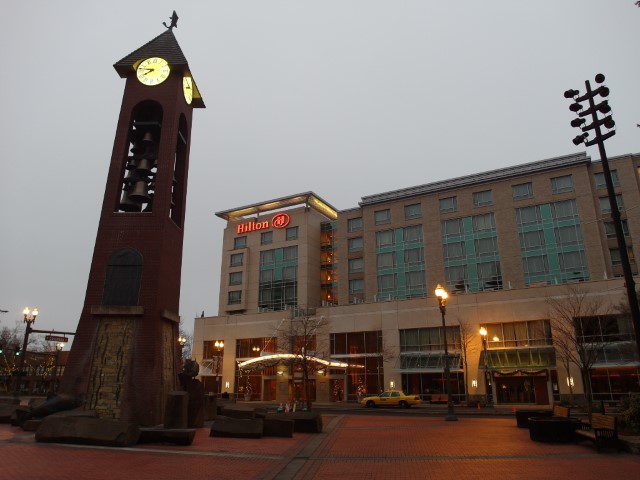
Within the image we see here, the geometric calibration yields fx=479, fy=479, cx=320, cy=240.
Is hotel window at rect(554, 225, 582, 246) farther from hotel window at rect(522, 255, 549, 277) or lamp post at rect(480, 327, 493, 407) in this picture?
lamp post at rect(480, 327, 493, 407)

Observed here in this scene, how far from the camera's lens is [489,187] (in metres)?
55.4

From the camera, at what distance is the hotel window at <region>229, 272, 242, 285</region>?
2812 inches

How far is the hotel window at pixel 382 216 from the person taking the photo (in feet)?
200

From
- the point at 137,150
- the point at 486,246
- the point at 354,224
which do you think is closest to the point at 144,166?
the point at 137,150

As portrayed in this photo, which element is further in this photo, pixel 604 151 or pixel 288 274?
pixel 288 274

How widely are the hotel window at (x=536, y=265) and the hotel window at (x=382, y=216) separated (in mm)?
16910

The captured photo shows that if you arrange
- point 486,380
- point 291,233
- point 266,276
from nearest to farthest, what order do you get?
1. point 486,380
2. point 266,276
3. point 291,233

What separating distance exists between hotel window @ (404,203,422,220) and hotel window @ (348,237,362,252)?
8150mm

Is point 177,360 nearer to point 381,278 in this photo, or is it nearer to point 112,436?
point 112,436

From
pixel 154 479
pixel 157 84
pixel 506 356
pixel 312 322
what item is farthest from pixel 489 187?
pixel 154 479

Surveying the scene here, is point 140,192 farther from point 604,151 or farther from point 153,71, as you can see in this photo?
point 604,151

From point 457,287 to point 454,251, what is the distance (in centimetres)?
434

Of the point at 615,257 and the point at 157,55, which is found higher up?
the point at 157,55

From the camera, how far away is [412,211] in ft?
195
